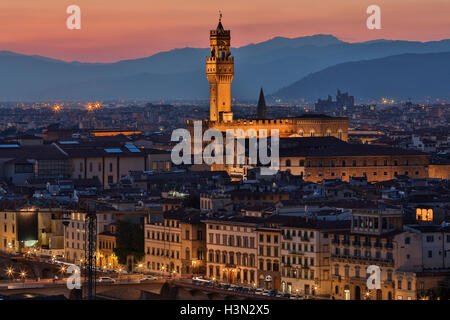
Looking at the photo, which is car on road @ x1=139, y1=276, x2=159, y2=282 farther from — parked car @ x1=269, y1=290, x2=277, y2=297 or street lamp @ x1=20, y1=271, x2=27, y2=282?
street lamp @ x1=20, y1=271, x2=27, y2=282

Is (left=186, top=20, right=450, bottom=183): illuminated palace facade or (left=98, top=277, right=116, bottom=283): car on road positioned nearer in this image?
(left=98, top=277, right=116, bottom=283): car on road

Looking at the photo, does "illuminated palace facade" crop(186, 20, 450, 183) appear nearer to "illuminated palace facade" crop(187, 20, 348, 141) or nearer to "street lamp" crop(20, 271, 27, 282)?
"illuminated palace facade" crop(187, 20, 348, 141)

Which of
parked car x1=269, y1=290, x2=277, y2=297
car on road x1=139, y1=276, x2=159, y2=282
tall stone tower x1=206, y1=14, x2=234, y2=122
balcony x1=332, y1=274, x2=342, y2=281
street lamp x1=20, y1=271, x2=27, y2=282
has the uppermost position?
tall stone tower x1=206, y1=14, x2=234, y2=122

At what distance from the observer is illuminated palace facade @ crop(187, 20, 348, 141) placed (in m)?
104

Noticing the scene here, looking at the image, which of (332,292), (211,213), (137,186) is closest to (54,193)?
(137,186)

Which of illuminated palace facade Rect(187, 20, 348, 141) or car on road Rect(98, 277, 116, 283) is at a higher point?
illuminated palace facade Rect(187, 20, 348, 141)

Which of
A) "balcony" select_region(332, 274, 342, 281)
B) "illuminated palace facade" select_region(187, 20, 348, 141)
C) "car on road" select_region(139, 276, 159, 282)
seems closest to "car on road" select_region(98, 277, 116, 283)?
"car on road" select_region(139, 276, 159, 282)

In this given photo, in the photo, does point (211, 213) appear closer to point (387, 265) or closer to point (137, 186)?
point (387, 265)

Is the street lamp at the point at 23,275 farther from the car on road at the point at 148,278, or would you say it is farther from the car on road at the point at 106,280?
the car on road at the point at 148,278

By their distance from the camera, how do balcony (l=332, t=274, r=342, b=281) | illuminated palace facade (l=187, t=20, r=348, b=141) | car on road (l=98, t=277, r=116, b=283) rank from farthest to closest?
illuminated palace facade (l=187, t=20, r=348, b=141) < car on road (l=98, t=277, r=116, b=283) < balcony (l=332, t=274, r=342, b=281)

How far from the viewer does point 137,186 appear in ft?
273

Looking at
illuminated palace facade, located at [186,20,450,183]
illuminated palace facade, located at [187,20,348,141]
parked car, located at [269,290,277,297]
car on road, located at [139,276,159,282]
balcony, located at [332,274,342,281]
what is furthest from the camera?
illuminated palace facade, located at [187,20,348,141]
